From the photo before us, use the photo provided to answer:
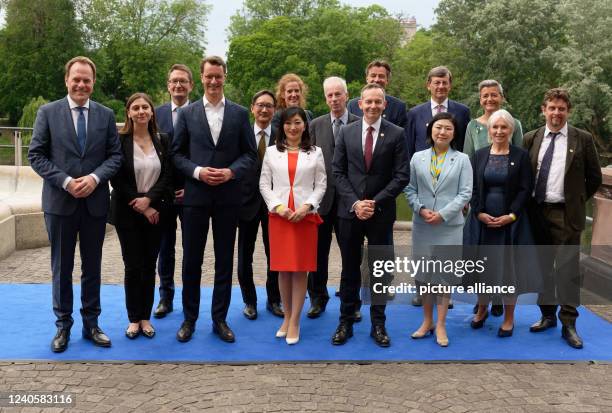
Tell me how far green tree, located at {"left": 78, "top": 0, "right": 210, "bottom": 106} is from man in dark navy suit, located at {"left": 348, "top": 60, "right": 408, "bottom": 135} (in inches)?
1546

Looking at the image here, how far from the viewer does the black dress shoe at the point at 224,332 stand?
19.1 feet

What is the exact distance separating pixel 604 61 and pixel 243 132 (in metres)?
31.4

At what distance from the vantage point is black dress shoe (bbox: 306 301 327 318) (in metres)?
6.66

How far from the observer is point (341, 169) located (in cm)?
582

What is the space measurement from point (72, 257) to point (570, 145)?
4.38 metres

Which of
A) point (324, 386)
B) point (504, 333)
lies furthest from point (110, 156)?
point (504, 333)

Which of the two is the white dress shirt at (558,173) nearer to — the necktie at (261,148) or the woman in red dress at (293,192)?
the woman in red dress at (293,192)

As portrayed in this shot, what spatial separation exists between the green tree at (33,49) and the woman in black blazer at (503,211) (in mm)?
39605

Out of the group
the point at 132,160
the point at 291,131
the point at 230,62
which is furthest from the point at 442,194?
the point at 230,62

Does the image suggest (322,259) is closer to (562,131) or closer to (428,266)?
(428,266)

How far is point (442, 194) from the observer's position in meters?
5.87

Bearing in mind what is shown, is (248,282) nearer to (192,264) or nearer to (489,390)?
(192,264)

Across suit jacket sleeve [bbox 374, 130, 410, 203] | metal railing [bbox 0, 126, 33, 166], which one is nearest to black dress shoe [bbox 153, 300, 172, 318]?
suit jacket sleeve [bbox 374, 130, 410, 203]

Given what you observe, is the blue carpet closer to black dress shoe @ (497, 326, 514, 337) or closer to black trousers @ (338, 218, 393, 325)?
black dress shoe @ (497, 326, 514, 337)
